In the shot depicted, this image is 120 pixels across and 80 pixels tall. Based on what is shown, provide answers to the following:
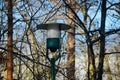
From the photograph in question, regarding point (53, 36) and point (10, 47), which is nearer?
point (53, 36)

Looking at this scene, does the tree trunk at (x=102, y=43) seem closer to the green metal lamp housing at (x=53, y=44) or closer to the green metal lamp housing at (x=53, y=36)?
the green metal lamp housing at (x=53, y=36)

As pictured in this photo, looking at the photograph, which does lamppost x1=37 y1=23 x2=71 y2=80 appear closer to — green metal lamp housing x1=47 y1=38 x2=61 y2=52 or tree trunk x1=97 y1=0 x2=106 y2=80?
green metal lamp housing x1=47 y1=38 x2=61 y2=52

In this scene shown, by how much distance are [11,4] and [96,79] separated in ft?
13.1

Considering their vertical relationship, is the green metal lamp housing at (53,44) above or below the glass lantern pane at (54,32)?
below

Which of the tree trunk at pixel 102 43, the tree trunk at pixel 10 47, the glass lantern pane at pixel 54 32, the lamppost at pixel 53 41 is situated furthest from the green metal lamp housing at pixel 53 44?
the tree trunk at pixel 10 47

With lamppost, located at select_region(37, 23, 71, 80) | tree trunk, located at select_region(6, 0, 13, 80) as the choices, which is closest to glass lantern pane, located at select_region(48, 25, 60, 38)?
lamppost, located at select_region(37, 23, 71, 80)

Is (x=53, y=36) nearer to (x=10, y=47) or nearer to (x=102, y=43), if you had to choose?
(x=102, y=43)

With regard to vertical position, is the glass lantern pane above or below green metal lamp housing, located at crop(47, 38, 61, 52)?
above

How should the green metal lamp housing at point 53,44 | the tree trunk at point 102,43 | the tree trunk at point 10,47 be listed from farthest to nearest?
the tree trunk at point 10,47
the tree trunk at point 102,43
the green metal lamp housing at point 53,44

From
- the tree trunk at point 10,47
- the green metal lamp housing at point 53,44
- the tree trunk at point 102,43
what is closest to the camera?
the green metal lamp housing at point 53,44

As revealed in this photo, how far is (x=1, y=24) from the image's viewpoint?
53.8ft

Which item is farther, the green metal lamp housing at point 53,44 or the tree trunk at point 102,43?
the tree trunk at point 102,43

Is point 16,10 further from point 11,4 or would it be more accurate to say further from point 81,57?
point 81,57

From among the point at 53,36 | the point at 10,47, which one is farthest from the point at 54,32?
the point at 10,47
